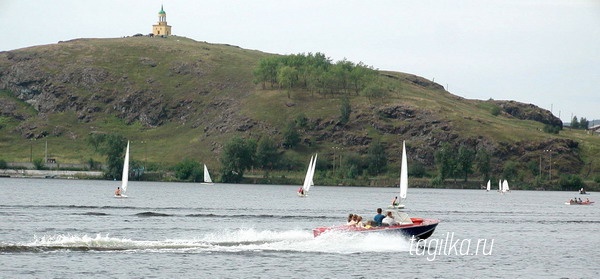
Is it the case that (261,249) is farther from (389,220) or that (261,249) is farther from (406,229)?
(406,229)

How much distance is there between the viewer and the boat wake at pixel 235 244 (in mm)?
69000

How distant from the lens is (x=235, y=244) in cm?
7412

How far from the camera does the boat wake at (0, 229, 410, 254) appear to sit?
69.0m

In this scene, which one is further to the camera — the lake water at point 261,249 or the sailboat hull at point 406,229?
the sailboat hull at point 406,229

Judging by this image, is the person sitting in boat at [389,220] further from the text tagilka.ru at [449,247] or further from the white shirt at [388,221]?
the text tagilka.ru at [449,247]

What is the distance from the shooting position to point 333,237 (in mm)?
74000

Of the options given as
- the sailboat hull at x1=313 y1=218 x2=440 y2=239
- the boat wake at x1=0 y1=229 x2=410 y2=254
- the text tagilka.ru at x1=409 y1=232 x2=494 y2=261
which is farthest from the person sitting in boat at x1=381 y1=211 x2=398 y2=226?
the text tagilka.ru at x1=409 y1=232 x2=494 y2=261

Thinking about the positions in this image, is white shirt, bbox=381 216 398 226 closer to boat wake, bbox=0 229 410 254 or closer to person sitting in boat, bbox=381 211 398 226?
person sitting in boat, bbox=381 211 398 226

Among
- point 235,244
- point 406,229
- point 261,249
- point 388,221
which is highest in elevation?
point 388,221

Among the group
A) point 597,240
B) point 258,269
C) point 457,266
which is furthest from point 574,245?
point 258,269

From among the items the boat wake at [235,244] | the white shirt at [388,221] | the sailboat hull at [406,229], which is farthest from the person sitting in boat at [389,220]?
the boat wake at [235,244]

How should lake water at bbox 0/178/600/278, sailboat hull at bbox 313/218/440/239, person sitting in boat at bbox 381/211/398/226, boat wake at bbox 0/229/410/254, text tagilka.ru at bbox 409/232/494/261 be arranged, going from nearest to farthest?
lake water at bbox 0/178/600/278 < boat wake at bbox 0/229/410/254 < sailboat hull at bbox 313/218/440/239 < person sitting in boat at bbox 381/211/398/226 < text tagilka.ru at bbox 409/232/494/261

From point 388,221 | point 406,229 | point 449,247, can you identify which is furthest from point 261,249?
point 449,247

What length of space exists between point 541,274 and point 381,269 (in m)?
10.2
